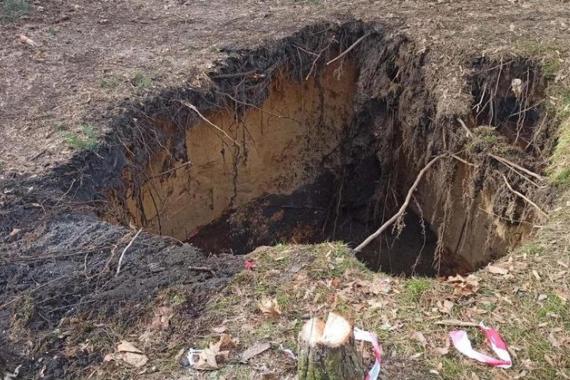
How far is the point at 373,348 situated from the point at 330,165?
16.1 feet

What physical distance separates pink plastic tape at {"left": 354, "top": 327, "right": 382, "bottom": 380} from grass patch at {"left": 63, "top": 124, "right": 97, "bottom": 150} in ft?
9.70

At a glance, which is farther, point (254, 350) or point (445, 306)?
point (445, 306)

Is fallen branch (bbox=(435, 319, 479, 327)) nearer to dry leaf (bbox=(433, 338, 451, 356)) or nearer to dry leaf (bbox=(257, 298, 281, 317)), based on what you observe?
dry leaf (bbox=(433, 338, 451, 356))

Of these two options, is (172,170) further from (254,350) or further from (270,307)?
(254,350)

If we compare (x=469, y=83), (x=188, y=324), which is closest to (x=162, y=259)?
(x=188, y=324)

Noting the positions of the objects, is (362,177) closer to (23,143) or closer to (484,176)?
(484,176)

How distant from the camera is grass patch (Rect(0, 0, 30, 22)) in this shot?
23.5 feet

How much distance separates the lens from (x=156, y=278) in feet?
12.4

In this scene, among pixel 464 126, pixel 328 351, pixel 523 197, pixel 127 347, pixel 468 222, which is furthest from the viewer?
pixel 468 222

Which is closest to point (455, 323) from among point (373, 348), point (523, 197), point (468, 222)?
point (373, 348)

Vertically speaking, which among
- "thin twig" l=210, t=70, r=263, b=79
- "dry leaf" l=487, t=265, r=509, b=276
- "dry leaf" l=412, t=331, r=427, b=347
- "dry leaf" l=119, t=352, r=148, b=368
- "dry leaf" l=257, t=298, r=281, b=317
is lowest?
"dry leaf" l=119, t=352, r=148, b=368

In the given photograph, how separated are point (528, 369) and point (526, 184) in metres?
2.60

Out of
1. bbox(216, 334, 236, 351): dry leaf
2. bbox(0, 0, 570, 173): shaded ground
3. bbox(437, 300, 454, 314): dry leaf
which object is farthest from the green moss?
bbox(0, 0, 570, 173): shaded ground

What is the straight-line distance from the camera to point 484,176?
5.90m
